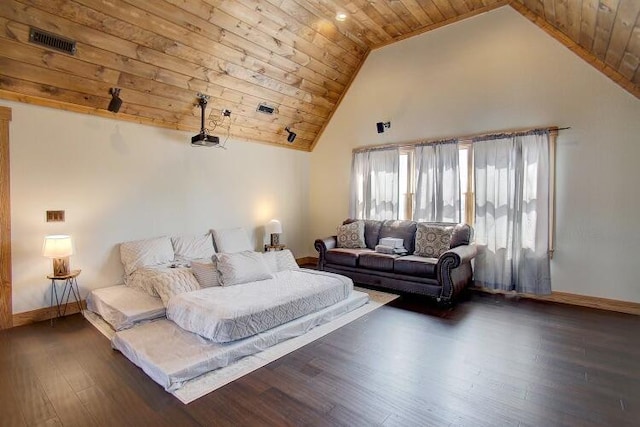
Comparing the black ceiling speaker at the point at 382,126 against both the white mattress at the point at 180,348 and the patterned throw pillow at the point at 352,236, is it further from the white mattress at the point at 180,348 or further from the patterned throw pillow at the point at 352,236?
the white mattress at the point at 180,348

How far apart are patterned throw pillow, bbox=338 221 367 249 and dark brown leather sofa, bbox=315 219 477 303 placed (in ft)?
0.33

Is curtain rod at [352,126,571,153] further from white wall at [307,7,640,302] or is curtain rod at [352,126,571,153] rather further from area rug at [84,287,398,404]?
area rug at [84,287,398,404]

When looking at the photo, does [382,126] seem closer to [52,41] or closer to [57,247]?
[52,41]

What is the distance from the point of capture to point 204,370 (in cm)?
249

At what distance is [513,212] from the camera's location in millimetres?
4465

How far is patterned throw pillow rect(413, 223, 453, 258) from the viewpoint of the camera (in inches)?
183

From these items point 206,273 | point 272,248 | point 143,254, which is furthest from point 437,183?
point 143,254

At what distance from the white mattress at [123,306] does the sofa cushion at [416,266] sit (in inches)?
114

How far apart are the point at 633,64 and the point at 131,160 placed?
5683mm

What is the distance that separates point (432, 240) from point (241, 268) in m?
2.67

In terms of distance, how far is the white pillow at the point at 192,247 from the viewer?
4.48 meters

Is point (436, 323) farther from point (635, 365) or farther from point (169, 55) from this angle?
point (169, 55)

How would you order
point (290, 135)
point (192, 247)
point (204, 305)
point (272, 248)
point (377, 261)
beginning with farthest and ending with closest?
point (290, 135), point (272, 248), point (377, 261), point (192, 247), point (204, 305)

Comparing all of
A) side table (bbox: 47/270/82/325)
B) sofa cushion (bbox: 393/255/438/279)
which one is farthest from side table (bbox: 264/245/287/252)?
side table (bbox: 47/270/82/325)
